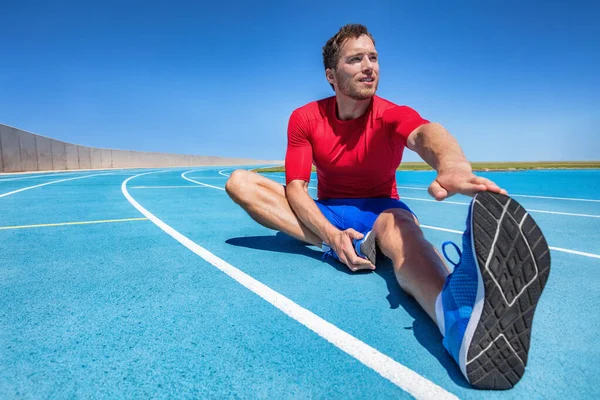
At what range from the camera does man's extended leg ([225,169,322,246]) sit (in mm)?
3078

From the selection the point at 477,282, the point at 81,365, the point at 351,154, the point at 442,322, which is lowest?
the point at 81,365

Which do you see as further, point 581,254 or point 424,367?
point 581,254

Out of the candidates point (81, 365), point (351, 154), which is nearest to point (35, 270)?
point (81, 365)

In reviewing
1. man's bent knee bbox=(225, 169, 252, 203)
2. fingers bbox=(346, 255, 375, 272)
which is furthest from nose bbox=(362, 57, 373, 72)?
fingers bbox=(346, 255, 375, 272)

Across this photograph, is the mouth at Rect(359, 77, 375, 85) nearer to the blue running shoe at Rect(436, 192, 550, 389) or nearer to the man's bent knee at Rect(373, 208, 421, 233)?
the man's bent knee at Rect(373, 208, 421, 233)

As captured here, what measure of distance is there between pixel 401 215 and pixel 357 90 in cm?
110

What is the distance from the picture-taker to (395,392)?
1.26 m

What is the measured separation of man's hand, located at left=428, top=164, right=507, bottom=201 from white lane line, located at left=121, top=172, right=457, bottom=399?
77 cm

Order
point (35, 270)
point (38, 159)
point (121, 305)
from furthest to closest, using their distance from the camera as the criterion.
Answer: point (38, 159) < point (35, 270) < point (121, 305)

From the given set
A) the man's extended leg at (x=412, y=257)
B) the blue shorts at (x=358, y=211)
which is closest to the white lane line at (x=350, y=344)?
the man's extended leg at (x=412, y=257)

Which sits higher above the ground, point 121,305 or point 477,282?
point 477,282

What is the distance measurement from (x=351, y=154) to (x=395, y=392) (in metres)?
2.03

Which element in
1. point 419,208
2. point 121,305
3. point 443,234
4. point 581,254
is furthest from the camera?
point 419,208

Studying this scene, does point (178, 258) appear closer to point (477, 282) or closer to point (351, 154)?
point (351, 154)
